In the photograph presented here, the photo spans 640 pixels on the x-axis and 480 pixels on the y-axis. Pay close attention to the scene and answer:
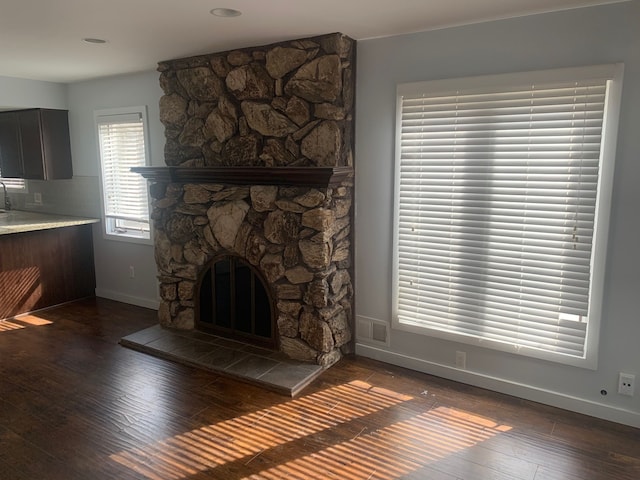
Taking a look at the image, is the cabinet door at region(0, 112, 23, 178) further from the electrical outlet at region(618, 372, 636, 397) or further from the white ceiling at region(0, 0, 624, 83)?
the electrical outlet at region(618, 372, 636, 397)

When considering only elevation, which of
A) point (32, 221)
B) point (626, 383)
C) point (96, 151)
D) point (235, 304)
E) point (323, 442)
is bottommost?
point (323, 442)

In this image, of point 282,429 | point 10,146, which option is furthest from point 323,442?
point 10,146

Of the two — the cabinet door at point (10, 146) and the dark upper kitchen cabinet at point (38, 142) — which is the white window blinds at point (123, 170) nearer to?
the dark upper kitchen cabinet at point (38, 142)

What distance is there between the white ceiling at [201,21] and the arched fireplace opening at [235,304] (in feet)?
5.63

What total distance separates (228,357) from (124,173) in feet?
8.10

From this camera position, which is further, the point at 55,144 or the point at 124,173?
the point at 55,144

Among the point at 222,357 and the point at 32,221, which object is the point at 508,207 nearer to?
the point at 222,357

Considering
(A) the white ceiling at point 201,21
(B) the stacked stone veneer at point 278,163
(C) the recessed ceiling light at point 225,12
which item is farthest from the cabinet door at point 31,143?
(C) the recessed ceiling light at point 225,12

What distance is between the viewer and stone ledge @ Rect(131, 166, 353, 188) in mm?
3139

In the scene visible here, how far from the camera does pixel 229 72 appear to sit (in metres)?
3.57

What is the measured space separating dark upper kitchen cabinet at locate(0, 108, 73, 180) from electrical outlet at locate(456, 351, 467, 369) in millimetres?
4647

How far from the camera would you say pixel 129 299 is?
507 cm

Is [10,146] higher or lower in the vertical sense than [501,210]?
higher

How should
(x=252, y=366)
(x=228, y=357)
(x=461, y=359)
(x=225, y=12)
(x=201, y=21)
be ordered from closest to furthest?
(x=225, y=12)
(x=201, y=21)
(x=461, y=359)
(x=252, y=366)
(x=228, y=357)
